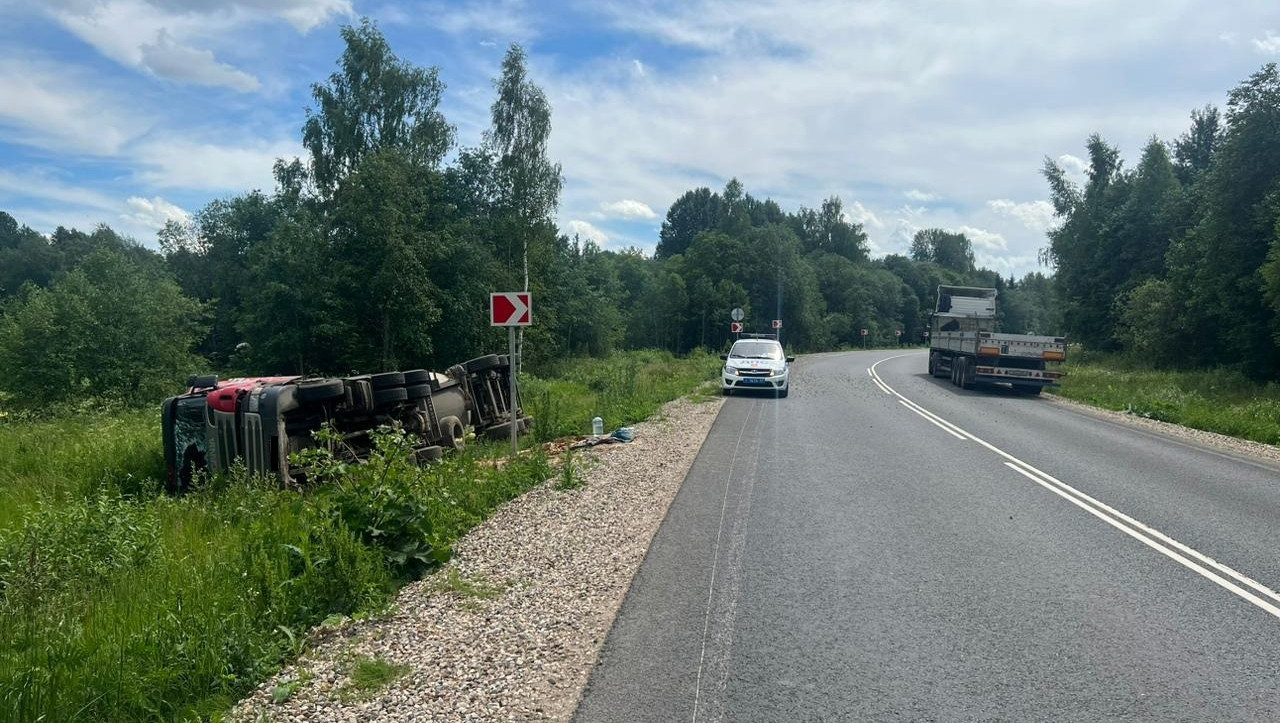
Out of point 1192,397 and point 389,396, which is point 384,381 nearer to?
point 389,396

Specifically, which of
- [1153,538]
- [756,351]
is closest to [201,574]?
[1153,538]

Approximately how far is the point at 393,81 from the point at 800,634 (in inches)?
1540

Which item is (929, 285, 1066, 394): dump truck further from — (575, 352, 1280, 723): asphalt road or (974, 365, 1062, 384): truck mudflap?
(575, 352, 1280, 723): asphalt road

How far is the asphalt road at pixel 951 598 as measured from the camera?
391 cm

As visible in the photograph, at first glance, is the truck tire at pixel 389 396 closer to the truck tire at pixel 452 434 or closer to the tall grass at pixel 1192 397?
the truck tire at pixel 452 434

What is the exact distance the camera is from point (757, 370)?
72.6 feet

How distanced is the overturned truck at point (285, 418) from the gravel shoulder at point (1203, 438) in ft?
40.7

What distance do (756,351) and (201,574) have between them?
19197mm

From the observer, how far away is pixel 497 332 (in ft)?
125

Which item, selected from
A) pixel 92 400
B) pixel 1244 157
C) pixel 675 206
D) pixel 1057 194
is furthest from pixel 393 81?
pixel 675 206

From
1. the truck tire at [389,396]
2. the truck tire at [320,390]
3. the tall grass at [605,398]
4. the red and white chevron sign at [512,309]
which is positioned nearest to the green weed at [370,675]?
the truck tire at [320,390]

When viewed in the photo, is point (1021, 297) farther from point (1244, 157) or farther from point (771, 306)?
point (1244, 157)

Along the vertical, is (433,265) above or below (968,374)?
above

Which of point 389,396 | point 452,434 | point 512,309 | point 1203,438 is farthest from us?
point 1203,438
